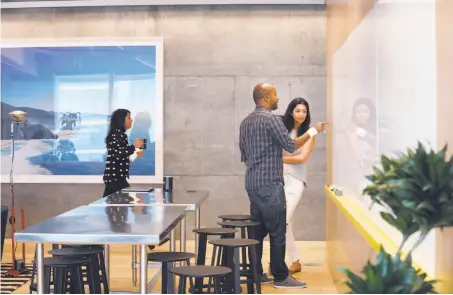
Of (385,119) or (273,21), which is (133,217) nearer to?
(385,119)

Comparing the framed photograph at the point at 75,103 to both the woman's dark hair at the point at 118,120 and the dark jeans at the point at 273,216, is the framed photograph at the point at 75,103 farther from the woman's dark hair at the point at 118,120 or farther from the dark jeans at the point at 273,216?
the dark jeans at the point at 273,216

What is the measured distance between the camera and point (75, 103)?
335 inches

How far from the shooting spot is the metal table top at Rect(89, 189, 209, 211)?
4.86 meters

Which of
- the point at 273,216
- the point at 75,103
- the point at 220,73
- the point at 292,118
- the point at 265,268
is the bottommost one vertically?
the point at 265,268

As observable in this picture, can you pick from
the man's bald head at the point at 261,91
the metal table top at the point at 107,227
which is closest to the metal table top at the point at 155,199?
the metal table top at the point at 107,227

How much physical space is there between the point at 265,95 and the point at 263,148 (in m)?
0.39

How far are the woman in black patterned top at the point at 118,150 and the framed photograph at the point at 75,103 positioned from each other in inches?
72.7

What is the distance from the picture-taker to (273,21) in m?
8.29

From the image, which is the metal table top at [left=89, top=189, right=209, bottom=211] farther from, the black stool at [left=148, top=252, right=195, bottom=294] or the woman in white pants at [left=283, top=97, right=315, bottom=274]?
the woman in white pants at [left=283, top=97, right=315, bottom=274]

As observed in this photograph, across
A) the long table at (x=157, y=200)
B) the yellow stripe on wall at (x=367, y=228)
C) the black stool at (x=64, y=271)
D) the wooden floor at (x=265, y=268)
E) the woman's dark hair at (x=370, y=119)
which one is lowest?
the wooden floor at (x=265, y=268)

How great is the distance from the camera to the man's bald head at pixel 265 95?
213 inches

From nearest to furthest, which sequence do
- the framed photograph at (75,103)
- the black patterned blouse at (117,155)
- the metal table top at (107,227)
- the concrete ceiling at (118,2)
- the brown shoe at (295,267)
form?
the metal table top at (107,227) < the black patterned blouse at (117,155) < the brown shoe at (295,267) < the concrete ceiling at (118,2) < the framed photograph at (75,103)

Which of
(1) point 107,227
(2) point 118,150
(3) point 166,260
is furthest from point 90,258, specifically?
(2) point 118,150

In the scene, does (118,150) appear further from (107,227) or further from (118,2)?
(107,227)
